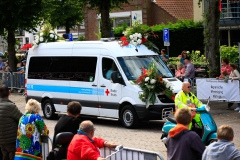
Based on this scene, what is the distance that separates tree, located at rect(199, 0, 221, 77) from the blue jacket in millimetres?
15859

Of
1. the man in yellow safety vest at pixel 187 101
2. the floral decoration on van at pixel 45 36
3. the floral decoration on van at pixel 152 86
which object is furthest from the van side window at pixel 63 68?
the man in yellow safety vest at pixel 187 101

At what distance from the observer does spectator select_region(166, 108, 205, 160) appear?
24.0 ft

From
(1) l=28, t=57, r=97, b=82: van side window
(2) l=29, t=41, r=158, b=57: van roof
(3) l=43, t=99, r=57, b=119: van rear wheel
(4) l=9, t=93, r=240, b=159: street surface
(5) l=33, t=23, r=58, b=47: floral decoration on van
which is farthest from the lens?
(5) l=33, t=23, r=58, b=47: floral decoration on van

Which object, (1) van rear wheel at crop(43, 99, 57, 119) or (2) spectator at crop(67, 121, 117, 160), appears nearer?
(2) spectator at crop(67, 121, 117, 160)

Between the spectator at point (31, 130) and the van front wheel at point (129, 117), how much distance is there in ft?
24.0

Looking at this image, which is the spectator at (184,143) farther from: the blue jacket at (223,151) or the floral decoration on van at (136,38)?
the floral decoration on van at (136,38)

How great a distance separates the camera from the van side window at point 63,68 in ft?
59.3

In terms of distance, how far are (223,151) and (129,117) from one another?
33.4ft

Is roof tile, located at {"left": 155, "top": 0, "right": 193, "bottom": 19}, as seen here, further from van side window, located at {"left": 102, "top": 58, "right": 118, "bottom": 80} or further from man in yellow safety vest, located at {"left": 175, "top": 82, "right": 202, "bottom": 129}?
man in yellow safety vest, located at {"left": 175, "top": 82, "right": 202, "bottom": 129}

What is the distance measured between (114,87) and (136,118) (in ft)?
3.96

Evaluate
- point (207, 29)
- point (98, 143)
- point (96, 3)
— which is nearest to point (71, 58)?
point (207, 29)

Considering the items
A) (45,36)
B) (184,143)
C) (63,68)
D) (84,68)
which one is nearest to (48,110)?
(63,68)

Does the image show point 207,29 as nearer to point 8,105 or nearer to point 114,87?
point 114,87

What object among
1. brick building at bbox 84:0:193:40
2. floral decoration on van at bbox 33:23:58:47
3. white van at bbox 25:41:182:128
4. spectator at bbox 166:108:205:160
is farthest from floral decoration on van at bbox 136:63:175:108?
brick building at bbox 84:0:193:40
